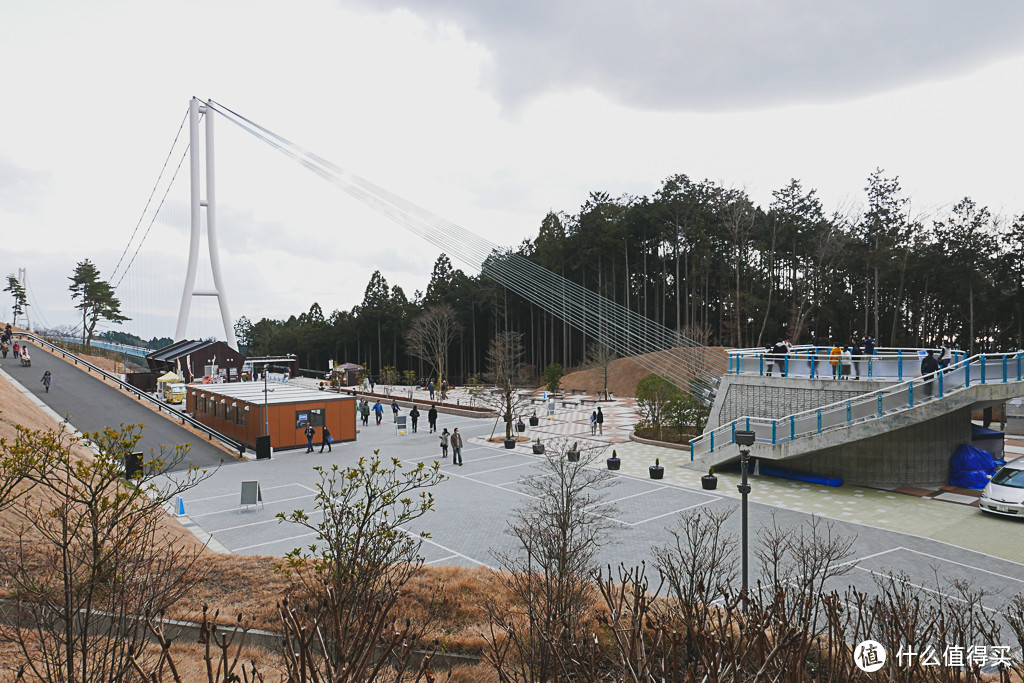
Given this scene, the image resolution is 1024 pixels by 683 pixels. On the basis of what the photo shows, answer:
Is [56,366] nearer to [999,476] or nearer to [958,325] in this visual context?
[999,476]

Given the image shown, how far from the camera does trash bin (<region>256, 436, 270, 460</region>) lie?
74.4ft

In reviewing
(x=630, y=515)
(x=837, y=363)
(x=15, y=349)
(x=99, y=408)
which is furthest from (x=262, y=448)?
(x=15, y=349)

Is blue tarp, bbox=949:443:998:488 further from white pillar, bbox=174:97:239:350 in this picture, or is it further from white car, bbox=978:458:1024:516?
white pillar, bbox=174:97:239:350

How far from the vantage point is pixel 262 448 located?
74.5ft

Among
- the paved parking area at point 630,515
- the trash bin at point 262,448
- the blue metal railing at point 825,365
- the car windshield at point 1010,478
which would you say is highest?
the blue metal railing at point 825,365

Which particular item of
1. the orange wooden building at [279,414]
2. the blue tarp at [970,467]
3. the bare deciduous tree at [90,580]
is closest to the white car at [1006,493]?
the blue tarp at [970,467]

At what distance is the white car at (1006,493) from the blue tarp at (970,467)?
2.17m

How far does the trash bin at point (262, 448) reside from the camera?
893 inches

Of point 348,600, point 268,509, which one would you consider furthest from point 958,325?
point 348,600

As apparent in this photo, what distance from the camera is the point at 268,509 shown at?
15.9 metres

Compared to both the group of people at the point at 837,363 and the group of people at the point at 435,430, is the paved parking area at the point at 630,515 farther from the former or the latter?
the group of people at the point at 837,363

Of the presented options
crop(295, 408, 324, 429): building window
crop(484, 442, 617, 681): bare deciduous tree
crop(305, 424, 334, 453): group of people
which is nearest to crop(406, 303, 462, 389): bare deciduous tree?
crop(295, 408, 324, 429): building window

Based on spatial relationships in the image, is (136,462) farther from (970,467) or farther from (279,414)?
(970,467)

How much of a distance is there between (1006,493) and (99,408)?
3564 cm
